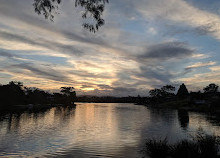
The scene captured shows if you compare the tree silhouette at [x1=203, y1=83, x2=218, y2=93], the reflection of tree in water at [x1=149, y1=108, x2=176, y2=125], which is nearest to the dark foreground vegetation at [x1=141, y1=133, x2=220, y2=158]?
the reflection of tree in water at [x1=149, y1=108, x2=176, y2=125]

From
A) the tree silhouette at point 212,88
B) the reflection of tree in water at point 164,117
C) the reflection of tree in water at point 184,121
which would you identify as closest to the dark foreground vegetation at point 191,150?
the reflection of tree in water at point 184,121

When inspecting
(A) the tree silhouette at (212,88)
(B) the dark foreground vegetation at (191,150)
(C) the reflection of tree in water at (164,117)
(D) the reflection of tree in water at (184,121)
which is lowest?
(C) the reflection of tree in water at (164,117)

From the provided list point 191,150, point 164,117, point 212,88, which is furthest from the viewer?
point 212,88

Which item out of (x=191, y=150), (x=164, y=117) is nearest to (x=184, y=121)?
(x=164, y=117)

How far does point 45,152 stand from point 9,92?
342ft

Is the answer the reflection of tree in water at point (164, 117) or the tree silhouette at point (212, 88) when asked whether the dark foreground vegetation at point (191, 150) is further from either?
the tree silhouette at point (212, 88)

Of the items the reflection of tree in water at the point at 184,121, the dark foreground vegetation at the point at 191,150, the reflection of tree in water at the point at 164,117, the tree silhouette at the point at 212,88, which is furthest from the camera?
the tree silhouette at the point at 212,88

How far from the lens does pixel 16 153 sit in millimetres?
18609

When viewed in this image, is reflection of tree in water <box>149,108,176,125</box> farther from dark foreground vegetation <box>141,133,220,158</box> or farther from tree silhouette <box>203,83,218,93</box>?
tree silhouette <box>203,83,218,93</box>

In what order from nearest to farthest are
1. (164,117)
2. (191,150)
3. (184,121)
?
(191,150)
(184,121)
(164,117)

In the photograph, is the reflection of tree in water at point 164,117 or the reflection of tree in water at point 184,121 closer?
the reflection of tree in water at point 184,121

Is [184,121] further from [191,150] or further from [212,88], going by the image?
[212,88]

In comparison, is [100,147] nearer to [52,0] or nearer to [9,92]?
[52,0]

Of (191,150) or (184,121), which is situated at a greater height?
(191,150)
